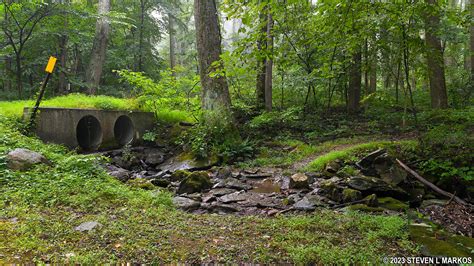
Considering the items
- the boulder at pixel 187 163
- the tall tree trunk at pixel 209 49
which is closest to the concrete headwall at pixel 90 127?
the boulder at pixel 187 163

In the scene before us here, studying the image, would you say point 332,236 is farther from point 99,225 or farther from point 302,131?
point 302,131

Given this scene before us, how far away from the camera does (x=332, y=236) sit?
132 inches

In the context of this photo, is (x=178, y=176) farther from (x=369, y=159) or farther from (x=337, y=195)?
(x=369, y=159)

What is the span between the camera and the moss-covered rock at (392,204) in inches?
180

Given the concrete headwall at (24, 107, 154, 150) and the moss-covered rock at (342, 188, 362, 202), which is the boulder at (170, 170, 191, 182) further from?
the concrete headwall at (24, 107, 154, 150)

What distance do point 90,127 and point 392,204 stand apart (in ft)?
30.3

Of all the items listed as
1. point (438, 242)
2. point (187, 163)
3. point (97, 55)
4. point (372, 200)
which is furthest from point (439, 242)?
point (97, 55)

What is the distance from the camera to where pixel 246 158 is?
841cm

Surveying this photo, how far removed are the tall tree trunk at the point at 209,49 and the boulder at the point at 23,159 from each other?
199 inches

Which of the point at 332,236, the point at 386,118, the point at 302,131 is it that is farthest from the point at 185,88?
the point at 332,236

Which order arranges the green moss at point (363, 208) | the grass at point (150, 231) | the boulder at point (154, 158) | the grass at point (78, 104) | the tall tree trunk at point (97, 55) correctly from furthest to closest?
the tall tree trunk at point (97, 55)
the boulder at point (154, 158)
the grass at point (78, 104)
the green moss at point (363, 208)
the grass at point (150, 231)

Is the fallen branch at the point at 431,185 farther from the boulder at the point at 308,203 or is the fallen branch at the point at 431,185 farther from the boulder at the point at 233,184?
the boulder at the point at 233,184

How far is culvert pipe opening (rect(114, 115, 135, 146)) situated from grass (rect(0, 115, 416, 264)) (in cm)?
551

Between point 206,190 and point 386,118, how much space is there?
8.23 meters
